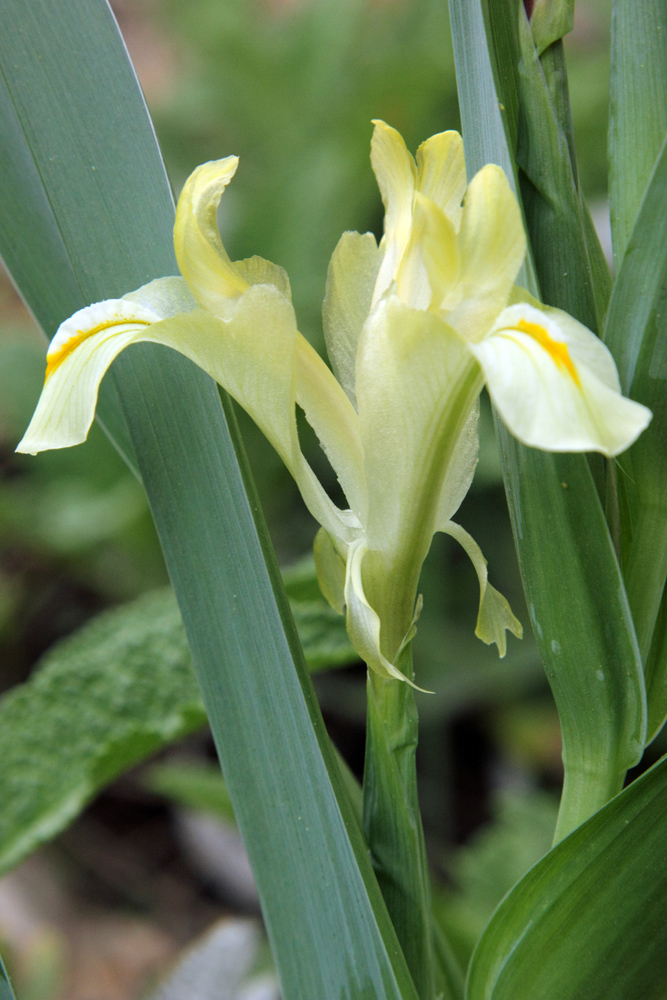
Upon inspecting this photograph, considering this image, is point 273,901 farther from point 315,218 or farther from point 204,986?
point 315,218

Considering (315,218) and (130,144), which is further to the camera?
(315,218)

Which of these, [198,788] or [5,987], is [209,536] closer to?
[5,987]

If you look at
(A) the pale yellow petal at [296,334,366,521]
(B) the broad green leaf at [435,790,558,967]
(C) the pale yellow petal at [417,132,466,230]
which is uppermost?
(C) the pale yellow petal at [417,132,466,230]

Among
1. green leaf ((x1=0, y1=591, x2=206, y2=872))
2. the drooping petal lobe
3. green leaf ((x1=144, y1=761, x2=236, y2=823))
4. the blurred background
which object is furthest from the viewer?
the blurred background

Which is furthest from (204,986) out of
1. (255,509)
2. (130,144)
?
(130,144)

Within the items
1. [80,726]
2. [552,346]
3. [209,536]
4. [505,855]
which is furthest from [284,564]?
[552,346]

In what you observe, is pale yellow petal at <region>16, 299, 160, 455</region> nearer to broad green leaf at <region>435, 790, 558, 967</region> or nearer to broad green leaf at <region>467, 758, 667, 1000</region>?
broad green leaf at <region>467, 758, 667, 1000</region>

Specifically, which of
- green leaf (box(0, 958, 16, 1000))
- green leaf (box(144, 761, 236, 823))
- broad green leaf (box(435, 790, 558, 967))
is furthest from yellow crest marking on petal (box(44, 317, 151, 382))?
broad green leaf (box(435, 790, 558, 967))

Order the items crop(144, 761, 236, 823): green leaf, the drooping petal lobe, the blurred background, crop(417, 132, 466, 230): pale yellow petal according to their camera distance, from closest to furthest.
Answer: the drooping petal lobe
crop(417, 132, 466, 230): pale yellow petal
crop(144, 761, 236, 823): green leaf
the blurred background
